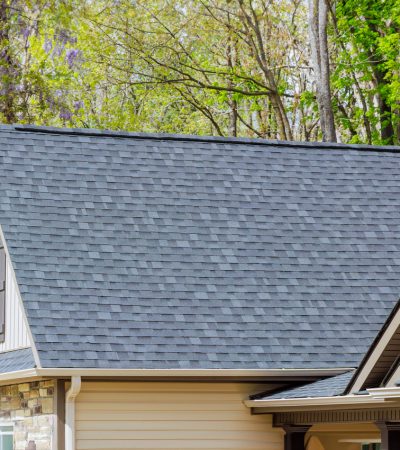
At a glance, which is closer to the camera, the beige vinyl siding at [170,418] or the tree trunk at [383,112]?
the beige vinyl siding at [170,418]

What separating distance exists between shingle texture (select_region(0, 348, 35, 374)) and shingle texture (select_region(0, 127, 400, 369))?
53 cm

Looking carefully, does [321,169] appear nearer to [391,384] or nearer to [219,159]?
[219,159]

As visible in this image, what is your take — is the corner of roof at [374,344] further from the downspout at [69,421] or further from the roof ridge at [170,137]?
the roof ridge at [170,137]

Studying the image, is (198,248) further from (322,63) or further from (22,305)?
(322,63)

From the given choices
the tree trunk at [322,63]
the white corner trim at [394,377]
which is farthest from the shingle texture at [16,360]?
the tree trunk at [322,63]

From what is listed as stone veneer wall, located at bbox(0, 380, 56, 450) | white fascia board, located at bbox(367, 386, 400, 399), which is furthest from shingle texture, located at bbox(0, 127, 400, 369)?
white fascia board, located at bbox(367, 386, 400, 399)

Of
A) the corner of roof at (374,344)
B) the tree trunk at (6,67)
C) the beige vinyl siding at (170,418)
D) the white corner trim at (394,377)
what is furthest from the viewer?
the tree trunk at (6,67)

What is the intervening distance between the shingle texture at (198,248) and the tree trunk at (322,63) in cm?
1255

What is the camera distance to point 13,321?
14914 millimetres

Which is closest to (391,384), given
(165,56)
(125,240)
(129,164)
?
(125,240)

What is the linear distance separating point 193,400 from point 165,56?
22.6m

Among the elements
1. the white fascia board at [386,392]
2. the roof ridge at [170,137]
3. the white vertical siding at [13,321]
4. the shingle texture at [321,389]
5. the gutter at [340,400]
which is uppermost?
the roof ridge at [170,137]

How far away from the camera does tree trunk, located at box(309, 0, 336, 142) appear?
31.2 metres

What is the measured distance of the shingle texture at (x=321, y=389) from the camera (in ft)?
41.1
